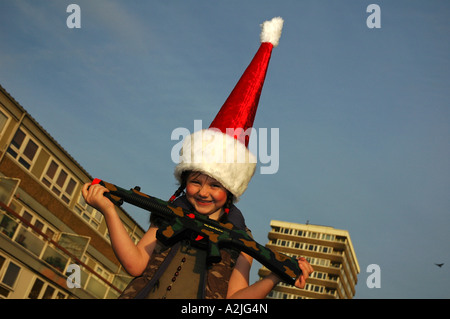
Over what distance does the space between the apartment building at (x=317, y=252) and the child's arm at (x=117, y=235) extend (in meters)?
79.6

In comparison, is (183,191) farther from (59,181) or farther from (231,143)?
(59,181)

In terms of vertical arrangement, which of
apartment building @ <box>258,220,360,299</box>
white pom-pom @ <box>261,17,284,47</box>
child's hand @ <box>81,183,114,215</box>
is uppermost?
apartment building @ <box>258,220,360,299</box>

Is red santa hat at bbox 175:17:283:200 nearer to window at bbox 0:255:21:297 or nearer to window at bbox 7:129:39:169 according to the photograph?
window at bbox 0:255:21:297

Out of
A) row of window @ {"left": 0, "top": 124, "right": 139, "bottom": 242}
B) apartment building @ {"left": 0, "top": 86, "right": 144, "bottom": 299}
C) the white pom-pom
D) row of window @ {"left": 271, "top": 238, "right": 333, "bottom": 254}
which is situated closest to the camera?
the white pom-pom

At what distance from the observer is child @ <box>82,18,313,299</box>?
138 inches

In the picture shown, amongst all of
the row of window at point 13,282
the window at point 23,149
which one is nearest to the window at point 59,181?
the window at point 23,149

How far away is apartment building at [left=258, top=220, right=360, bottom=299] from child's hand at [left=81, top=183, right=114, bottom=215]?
79935 millimetres

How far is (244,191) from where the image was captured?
4.46 m

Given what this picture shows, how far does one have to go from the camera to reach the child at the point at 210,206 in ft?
11.5

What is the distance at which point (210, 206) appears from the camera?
418cm

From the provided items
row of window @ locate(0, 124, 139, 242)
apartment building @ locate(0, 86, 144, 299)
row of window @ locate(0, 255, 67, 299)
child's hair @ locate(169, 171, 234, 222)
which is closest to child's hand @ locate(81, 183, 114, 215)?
child's hair @ locate(169, 171, 234, 222)

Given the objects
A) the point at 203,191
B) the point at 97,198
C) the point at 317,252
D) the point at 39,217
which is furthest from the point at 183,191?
the point at 317,252

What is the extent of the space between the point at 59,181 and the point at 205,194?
22.1 metres

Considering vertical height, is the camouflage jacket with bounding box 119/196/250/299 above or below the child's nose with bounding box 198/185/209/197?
below
